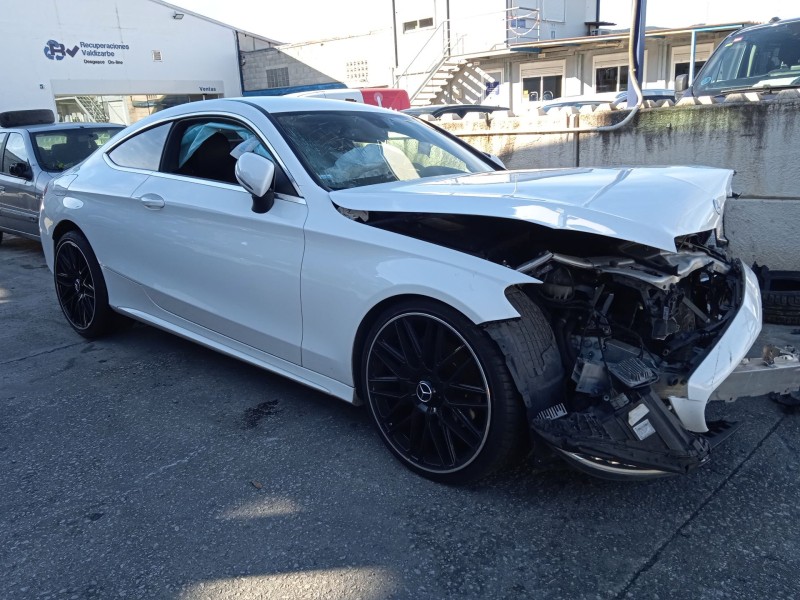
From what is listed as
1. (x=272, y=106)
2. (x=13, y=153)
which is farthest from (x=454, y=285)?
(x=13, y=153)

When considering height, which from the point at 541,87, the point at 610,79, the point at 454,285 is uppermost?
the point at 610,79

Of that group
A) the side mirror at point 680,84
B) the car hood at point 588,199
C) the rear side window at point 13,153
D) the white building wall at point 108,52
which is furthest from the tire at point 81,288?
the white building wall at point 108,52

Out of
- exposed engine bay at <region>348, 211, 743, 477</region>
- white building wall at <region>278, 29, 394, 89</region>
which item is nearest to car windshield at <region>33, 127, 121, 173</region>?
exposed engine bay at <region>348, 211, 743, 477</region>

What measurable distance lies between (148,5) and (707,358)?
31084 mm

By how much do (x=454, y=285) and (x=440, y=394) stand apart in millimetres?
480

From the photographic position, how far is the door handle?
388 centimetres

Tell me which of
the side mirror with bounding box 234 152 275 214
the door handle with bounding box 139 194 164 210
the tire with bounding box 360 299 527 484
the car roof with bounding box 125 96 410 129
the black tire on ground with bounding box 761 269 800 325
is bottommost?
the black tire on ground with bounding box 761 269 800 325

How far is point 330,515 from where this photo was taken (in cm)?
270

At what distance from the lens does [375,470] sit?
3020 mm

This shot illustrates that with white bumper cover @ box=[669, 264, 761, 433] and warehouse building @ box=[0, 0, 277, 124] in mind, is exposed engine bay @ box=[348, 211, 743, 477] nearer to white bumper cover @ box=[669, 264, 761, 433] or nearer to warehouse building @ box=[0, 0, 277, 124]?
white bumper cover @ box=[669, 264, 761, 433]

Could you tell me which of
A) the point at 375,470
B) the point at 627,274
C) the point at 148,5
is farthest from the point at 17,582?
the point at 148,5

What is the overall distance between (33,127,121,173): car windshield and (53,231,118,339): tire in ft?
10.9

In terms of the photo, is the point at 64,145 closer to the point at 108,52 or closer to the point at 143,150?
the point at 143,150

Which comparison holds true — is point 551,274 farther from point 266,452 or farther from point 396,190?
point 266,452
